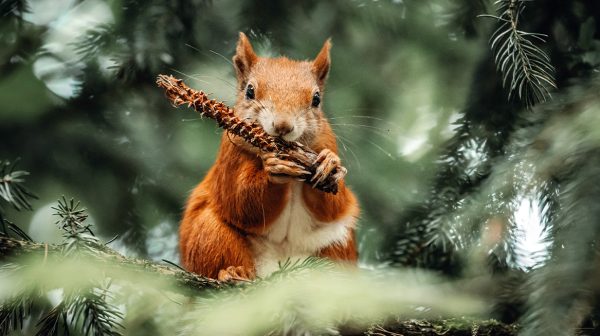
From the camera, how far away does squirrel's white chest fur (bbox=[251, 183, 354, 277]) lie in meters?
2.47

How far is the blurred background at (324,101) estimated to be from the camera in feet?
7.63

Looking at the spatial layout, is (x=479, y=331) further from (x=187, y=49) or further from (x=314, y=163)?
(x=187, y=49)

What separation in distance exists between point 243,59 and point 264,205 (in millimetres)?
555

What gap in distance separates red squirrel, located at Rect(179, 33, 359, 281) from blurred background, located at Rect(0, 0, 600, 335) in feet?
0.63

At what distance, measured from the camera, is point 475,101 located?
2.43 metres

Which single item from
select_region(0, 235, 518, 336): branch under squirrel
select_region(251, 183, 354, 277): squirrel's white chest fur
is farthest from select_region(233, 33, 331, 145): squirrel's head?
select_region(0, 235, 518, 336): branch under squirrel

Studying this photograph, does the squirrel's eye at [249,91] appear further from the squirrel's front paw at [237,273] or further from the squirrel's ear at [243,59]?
the squirrel's front paw at [237,273]

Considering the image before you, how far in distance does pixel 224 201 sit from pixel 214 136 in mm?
617

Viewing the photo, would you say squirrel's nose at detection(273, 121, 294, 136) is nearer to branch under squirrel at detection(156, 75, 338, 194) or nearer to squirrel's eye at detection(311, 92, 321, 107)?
branch under squirrel at detection(156, 75, 338, 194)

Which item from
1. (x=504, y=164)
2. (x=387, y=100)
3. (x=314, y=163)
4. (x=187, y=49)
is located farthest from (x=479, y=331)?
(x=187, y=49)

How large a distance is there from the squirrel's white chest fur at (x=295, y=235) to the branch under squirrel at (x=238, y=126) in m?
0.38

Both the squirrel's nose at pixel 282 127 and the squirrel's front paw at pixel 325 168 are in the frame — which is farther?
the squirrel's nose at pixel 282 127

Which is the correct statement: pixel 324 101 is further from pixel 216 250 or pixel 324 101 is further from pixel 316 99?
pixel 216 250

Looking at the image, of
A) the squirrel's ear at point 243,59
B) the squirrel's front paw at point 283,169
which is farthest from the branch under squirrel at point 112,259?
the squirrel's ear at point 243,59
